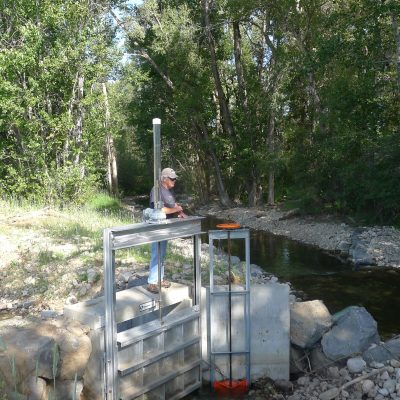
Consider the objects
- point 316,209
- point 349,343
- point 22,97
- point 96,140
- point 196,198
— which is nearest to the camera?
point 349,343

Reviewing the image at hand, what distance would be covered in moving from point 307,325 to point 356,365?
32.9 inches

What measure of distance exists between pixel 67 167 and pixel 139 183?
21469 millimetres

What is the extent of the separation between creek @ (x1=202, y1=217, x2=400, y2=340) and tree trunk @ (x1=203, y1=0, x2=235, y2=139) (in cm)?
1015

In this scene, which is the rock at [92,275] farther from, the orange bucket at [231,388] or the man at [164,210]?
the orange bucket at [231,388]

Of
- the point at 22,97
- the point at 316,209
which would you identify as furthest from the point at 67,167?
the point at 316,209

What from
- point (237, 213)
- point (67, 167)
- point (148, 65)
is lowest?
point (237, 213)

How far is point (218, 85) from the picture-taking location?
86.8 ft

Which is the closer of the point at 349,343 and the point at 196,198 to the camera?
the point at 349,343

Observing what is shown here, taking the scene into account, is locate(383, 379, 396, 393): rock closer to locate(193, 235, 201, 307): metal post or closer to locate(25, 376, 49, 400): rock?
locate(193, 235, 201, 307): metal post

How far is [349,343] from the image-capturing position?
7.36 m

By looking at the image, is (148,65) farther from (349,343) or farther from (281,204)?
(349,343)

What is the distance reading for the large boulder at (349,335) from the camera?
730 cm

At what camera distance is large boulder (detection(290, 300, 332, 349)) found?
7402 mm

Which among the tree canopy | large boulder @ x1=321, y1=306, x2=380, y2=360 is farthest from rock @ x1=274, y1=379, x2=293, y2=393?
the tree canopy
